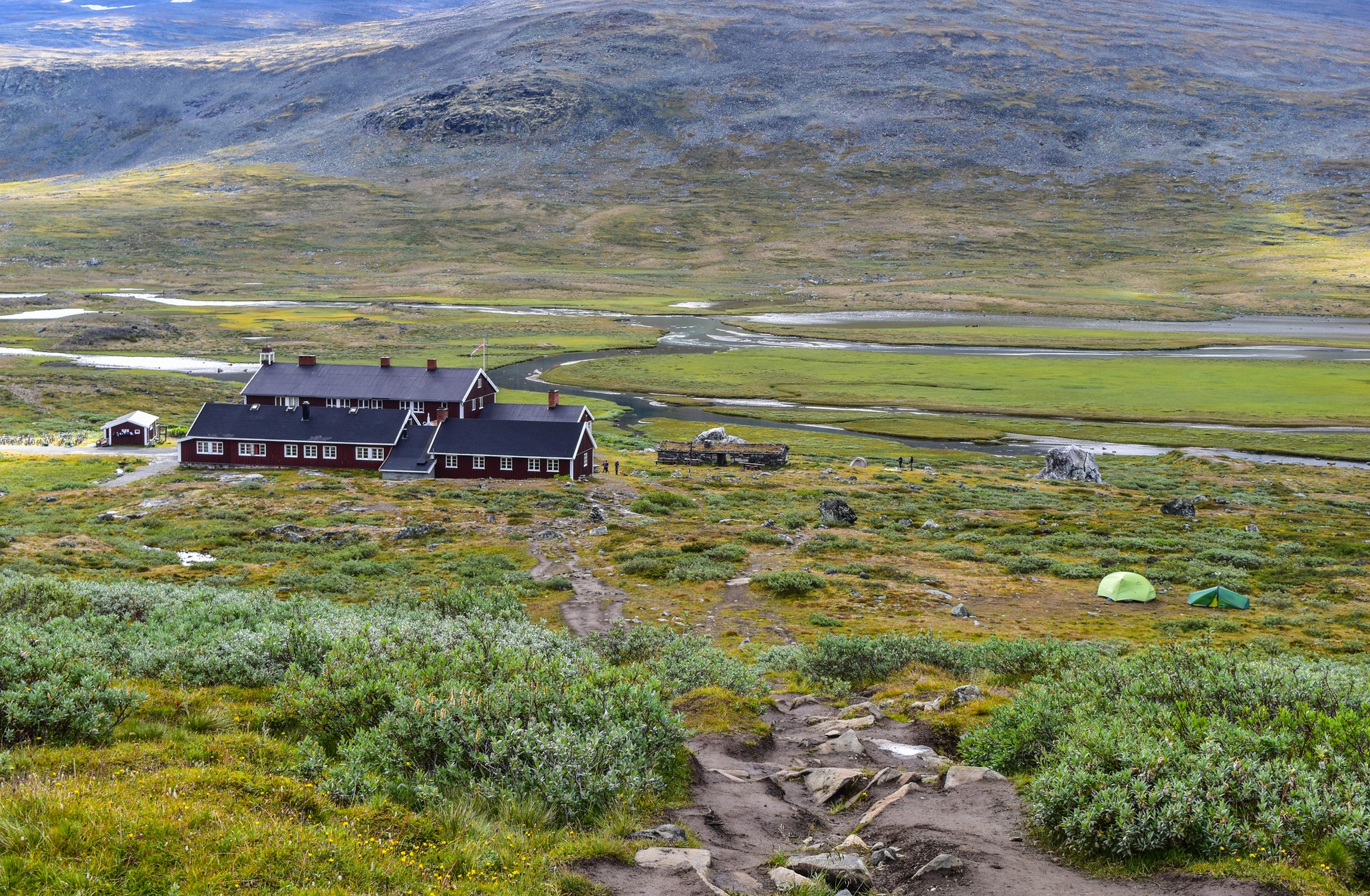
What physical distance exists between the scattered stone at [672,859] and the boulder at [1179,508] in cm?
5580

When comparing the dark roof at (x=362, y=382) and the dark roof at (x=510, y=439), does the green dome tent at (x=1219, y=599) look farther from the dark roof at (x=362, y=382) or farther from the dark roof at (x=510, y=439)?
the dark roof at (x=362, y=382)

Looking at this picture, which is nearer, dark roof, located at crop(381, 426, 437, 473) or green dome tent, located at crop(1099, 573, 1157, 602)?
green dome tent, located at crop(1099, 573, 1157, 602)

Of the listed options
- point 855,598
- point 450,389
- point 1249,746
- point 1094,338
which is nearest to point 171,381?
point 450,389

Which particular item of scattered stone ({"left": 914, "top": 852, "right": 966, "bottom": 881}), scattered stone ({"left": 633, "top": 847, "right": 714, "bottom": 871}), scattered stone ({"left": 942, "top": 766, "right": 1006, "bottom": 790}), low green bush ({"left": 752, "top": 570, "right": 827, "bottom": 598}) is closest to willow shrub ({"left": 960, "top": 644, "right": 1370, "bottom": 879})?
scattered stone ({"left": 942, "top": 766, "right": 1006, "bottom": 790})

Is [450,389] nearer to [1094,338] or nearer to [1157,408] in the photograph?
[1157,408]

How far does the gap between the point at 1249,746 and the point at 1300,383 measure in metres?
124

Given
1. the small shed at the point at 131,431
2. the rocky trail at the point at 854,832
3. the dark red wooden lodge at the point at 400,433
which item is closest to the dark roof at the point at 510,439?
the dark red wooden lodge at the point at 400,433

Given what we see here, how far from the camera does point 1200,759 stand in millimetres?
10078

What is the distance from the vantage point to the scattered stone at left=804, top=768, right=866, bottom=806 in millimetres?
12328

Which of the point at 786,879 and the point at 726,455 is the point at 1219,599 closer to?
the point at 786,879

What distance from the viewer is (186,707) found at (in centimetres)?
1252

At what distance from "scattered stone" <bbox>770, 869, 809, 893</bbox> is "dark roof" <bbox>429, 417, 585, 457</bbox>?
179 feet

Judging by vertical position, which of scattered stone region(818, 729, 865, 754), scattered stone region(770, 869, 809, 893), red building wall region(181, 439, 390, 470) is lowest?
red building wall region(181, 439, 390, 470)

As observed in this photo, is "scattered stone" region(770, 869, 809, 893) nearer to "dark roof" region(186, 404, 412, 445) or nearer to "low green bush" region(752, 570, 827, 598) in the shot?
"low green bush" region(752, 570, 827, 598)
